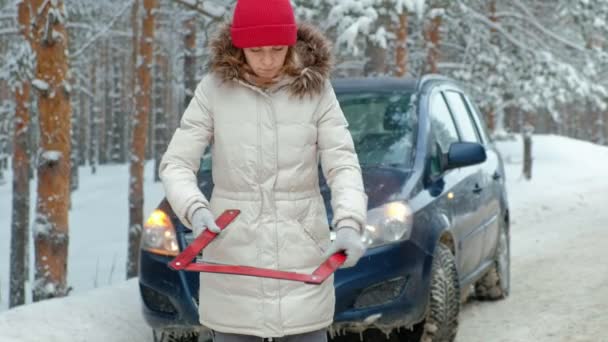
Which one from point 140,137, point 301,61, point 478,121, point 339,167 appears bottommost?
point 140,137

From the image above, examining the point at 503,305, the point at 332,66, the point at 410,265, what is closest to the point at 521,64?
the point at 503,305

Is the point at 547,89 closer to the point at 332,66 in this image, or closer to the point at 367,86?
the point at 367,86

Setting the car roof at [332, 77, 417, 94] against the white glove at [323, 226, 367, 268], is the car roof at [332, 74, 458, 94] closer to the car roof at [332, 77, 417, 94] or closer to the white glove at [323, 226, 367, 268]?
the car roof at [332, 77, 417, 94]

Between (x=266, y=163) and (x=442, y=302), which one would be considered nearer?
(x=266, y=163)

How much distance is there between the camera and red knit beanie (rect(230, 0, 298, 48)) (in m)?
3.26

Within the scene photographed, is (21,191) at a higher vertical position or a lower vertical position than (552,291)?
lower

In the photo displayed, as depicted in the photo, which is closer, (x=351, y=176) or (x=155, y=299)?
(x=351, y=176)

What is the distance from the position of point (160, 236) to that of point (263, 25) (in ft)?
7.95

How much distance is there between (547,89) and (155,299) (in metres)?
20.9

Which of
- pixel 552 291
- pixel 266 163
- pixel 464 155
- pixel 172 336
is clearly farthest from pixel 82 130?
pixel 266 163

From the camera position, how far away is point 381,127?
21.4 feet

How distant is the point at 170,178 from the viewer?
329 cm

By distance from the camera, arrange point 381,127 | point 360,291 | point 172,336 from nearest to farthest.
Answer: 1. point 360,291
2. point 172,336
3. point 381,127

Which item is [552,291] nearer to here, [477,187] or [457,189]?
[477,187]
